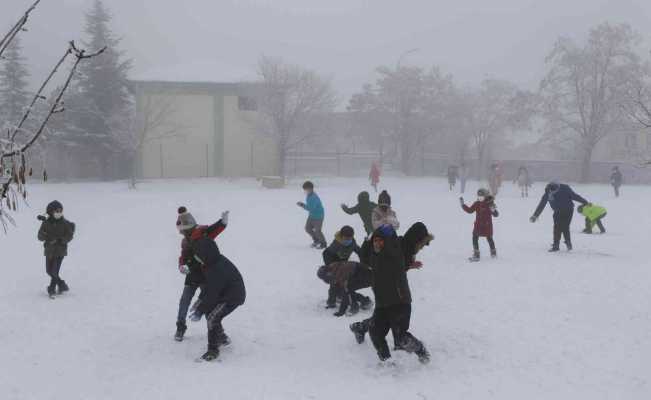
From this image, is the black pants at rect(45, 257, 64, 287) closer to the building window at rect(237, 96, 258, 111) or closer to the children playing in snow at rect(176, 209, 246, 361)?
the children playing in snow at rect(176, 209, 246, 361)

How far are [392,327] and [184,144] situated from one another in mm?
38023

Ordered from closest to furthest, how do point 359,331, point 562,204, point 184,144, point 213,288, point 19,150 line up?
1. point 19,150
2. point 213,288
3. point 359,331
4. point 562,204
5. point 184,144

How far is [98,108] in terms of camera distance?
39.3m

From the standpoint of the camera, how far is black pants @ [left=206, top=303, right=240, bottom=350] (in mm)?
6414

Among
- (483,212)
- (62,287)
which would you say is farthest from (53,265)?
(483,212)

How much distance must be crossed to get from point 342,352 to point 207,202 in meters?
20.4

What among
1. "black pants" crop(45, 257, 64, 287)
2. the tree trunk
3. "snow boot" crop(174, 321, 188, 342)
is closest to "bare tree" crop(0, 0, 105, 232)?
"snow boot" crop(174, 321, 188, 342)

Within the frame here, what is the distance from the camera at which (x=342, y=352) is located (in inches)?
266

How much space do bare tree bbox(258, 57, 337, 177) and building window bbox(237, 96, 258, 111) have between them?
2.14m

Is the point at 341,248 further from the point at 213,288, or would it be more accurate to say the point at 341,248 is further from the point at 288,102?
the point at 288,102

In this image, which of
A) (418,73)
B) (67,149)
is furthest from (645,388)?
(418,73)

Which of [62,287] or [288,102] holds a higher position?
[288,102]

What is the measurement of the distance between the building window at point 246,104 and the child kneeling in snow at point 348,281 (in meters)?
36.1

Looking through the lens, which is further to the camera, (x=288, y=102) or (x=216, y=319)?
(x=288, y=102)
